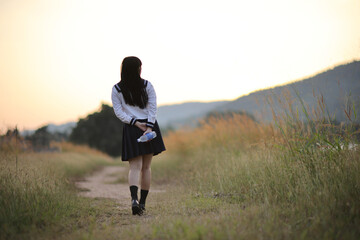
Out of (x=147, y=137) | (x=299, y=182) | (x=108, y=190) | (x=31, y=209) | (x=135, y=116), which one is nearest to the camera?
(x=31, y=209)

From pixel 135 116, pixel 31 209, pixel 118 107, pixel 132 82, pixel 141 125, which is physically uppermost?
pixel 132 82

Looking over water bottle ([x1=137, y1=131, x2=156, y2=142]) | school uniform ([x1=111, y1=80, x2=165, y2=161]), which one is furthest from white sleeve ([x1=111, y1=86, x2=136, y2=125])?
water bottle ([x1=137, y1=131, x2=156, y2=142])

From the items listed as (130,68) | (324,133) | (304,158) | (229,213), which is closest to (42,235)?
(229,213)

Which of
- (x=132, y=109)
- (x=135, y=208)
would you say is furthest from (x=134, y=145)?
(x=135, y=208)

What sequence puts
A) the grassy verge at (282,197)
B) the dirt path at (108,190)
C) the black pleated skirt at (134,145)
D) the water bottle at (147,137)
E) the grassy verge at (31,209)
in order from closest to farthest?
1. the grassy verge at (282,197)
2. the grassy verge at (31,209)
3. the water bottle at (147,137)
4. the black pleated skirt at (134,145)
5. the dirt path at (108,190)

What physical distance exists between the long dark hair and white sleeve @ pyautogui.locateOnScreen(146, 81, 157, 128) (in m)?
0.10

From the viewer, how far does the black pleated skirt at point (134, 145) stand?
3.37 metres

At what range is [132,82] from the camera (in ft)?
11.4

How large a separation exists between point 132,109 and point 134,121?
18 cm

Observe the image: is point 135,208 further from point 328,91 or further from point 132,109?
point 328,91

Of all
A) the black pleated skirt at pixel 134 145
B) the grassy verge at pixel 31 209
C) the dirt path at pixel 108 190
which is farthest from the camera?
the dirt path at pixel 108 190

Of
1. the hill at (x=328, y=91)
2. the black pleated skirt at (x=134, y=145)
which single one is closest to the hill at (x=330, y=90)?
the hill at (x=328, y=91)

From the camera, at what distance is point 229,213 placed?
2781 mm

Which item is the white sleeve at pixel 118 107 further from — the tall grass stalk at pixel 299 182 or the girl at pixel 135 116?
the tall grass stalk at pixel 299 182
